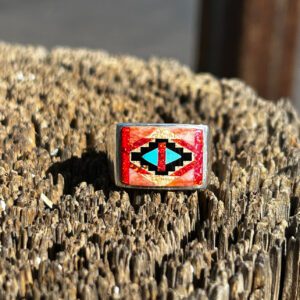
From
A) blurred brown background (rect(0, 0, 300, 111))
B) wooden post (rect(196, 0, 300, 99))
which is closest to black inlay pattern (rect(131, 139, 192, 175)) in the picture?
wooden post (rect(196, 0, 300, 99))

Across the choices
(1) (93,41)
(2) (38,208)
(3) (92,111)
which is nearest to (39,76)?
(3) (92,111)

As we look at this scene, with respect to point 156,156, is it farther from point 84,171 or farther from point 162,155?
point 84,171

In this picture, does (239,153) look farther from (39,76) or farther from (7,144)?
(39,76)

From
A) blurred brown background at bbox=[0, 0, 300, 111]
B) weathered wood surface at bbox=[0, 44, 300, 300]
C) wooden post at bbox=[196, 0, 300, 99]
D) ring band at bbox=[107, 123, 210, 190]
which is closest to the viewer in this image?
weathered wood surface at bbox=[0, 44, 300, 300]

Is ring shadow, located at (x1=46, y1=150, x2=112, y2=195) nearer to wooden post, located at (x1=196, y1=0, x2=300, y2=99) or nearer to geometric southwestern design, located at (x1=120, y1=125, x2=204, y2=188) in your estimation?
geometric southwestern design, located at (x1=120, y1=125, x2=204, y2=188)

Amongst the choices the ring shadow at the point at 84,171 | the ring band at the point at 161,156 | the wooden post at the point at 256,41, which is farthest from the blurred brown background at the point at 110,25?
the ring band at the point at 161,156

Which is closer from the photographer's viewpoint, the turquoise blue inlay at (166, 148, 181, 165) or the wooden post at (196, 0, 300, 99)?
the turquoise blue inlay at (166, 148, 181, 165)
